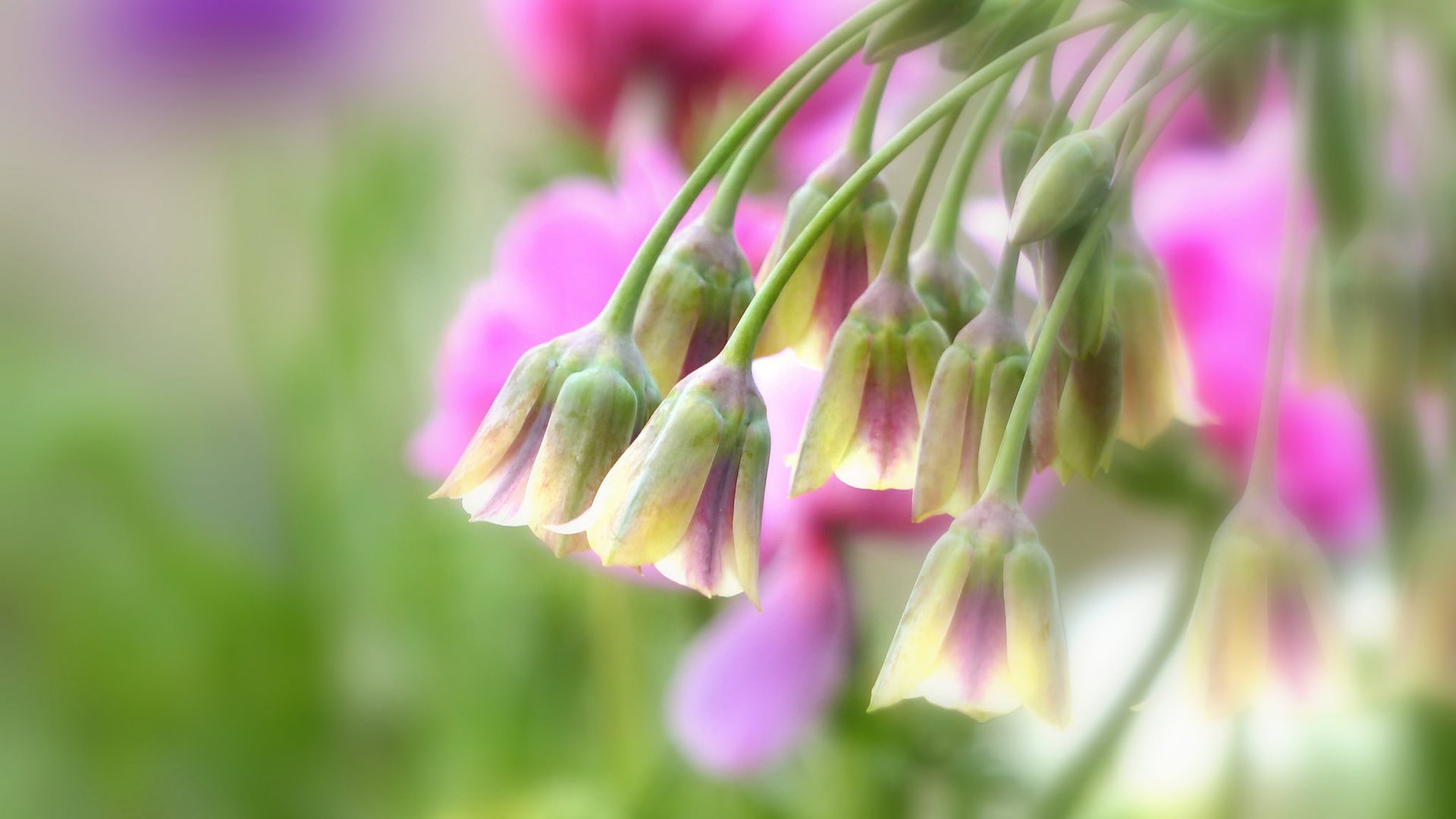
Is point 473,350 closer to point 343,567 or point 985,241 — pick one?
point 985,241

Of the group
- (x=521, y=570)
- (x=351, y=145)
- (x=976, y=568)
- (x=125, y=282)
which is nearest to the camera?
(x=976, y=568)

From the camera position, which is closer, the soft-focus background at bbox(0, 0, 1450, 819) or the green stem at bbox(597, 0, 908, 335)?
the green stem at bbox(597, 0, 908, 335)

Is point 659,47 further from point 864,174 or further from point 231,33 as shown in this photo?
point 231,33

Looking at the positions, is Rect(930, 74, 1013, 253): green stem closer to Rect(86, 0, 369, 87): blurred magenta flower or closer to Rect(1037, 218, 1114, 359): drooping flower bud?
Rect(1037, 218, 1114, 359): drooping flower bud

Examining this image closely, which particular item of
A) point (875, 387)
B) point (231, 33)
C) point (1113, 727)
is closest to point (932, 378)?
point (875, 387)

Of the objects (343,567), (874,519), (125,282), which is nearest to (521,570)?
(343,567)

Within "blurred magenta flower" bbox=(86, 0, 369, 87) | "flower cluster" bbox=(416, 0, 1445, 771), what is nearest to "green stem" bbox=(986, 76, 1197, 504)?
"flower cluster" bbox=(416, 0, 1445, 771)
